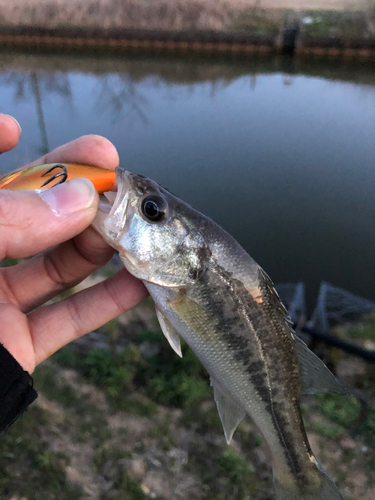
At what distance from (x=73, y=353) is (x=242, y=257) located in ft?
9.15

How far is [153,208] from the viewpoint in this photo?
5.90 feet

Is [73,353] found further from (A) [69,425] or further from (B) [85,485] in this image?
(B) [85,485]

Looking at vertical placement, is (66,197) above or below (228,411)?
above

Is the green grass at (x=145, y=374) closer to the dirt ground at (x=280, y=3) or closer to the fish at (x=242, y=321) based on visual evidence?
the fish at (x=242, y=321)

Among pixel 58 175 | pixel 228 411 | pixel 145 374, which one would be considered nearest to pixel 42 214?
pixel 58 175

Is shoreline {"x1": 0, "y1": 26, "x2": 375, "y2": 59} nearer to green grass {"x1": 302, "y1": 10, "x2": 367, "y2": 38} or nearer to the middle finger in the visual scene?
green grass {"x1": 302, "y1": 10, "x2": 367, "y2": 38}

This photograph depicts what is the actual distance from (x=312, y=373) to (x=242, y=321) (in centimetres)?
56

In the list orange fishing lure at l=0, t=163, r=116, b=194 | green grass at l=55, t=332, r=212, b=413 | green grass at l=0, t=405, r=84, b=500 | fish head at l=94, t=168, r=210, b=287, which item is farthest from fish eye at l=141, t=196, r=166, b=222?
green grass at l=0, t=405, r=84, b=500

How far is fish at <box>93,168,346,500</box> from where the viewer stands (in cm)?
185

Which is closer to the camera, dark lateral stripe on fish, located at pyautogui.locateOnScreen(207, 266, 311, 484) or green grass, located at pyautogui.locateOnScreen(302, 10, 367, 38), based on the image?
dark lateral stripe on fish, located at pyautogui.locateOnScreen(207, 266, 311, 484)

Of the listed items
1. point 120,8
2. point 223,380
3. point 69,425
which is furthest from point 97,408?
point 120,8

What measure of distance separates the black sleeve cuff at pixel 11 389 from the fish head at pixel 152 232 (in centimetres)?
91

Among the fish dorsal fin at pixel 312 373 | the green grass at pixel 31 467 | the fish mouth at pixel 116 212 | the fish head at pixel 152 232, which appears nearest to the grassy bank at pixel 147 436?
the green grass at pixel 31 467

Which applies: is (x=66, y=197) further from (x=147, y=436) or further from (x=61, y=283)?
(x=147, y=436)
